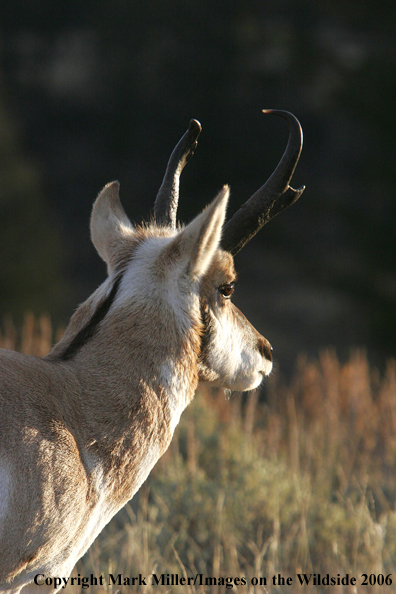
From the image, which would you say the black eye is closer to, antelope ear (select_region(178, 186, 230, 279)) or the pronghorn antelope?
the pronghorn antelope

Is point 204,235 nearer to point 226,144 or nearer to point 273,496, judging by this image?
point 273,496


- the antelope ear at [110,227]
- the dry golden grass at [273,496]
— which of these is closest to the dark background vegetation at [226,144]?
the dry golden grass at [273,496]

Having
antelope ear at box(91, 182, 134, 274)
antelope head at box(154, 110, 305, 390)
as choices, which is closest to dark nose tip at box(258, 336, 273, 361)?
antelope head at box(154, 110, 305, 390)

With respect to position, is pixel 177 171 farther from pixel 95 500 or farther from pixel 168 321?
pixel 95 500

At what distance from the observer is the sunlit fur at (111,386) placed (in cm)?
188

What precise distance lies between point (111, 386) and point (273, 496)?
2796mm

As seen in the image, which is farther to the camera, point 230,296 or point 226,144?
point 226,144

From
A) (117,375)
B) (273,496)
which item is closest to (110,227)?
(117,375)

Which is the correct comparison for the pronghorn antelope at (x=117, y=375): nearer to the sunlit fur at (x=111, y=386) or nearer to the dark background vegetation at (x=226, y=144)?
the sunlit fur at (x=111, y=386)

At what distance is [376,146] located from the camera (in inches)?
435

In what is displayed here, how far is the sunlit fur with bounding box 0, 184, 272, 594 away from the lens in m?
1.88

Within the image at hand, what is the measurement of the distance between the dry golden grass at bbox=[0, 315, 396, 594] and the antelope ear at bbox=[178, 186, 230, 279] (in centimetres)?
157

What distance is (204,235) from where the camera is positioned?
7.13 ft

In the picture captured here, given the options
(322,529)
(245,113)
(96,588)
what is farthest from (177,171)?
(245,113)
